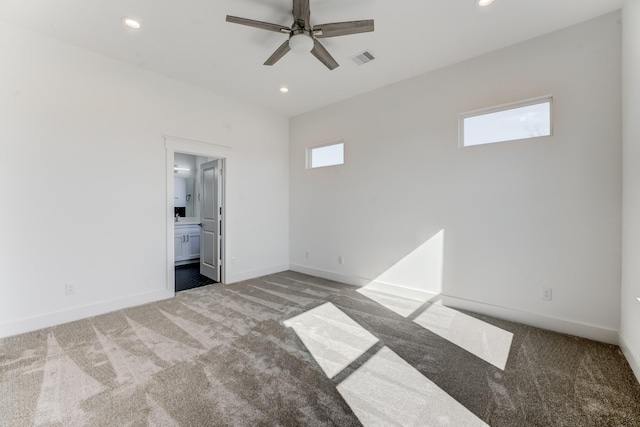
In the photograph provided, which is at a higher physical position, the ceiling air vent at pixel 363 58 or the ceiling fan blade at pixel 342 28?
the ceiling air vent at pixel 363 58

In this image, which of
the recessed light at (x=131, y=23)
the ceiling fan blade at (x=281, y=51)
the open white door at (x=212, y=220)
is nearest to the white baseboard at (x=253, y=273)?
the open white door at (x=212, y=220)

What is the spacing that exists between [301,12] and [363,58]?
1.33 meters

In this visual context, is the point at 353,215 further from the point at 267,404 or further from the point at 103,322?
the point at 103,322

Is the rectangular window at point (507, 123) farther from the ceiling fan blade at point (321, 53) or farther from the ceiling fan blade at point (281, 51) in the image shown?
the ceiling fan blade at point (281, 51)

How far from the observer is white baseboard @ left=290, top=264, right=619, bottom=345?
8.45ft

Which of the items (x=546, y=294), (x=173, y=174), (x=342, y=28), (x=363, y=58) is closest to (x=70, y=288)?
(x=173, y=174)

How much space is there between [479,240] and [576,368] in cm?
144

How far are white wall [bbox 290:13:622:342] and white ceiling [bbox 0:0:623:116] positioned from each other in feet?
1.13

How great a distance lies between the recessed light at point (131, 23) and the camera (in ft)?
8.63

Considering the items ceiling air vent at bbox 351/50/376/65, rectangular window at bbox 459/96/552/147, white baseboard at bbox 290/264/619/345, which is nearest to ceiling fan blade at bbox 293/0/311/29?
ceiling air vent at bbox 351/50/376/65

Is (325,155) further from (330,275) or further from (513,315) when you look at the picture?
(513,315)

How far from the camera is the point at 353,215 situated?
448 cm

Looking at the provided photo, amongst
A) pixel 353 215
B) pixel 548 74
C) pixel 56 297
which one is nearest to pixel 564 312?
pixel 548 74

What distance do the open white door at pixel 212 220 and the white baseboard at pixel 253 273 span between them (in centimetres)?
23
